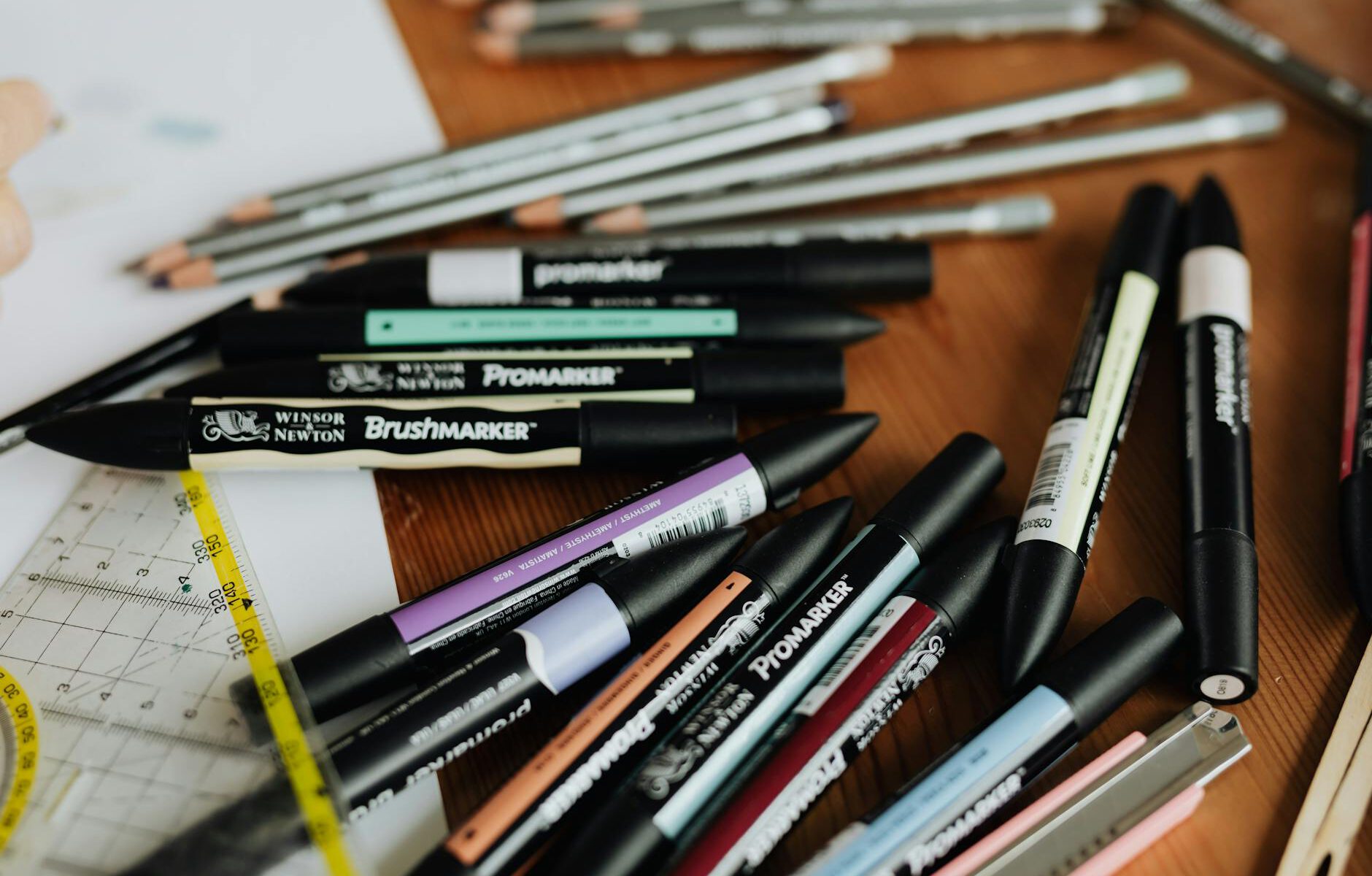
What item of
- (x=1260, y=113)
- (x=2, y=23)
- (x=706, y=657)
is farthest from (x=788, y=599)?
(x=2, y=23)

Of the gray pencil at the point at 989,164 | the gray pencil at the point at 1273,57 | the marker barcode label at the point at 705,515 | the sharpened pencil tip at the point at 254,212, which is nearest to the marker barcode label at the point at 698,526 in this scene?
the marker barcode label at the point at 705,515

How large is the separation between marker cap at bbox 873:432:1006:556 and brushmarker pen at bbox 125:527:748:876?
75mm

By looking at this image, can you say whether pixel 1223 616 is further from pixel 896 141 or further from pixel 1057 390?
pixel 896 141

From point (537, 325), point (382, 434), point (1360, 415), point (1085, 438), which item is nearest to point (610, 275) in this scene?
point (537, 325)

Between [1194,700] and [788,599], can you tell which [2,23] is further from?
[1194,700]

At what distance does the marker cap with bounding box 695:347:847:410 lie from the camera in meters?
0.51

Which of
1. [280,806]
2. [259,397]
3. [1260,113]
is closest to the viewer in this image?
[280,806]

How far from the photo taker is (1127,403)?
511mm

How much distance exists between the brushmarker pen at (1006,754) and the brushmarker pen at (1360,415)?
0.11 meters

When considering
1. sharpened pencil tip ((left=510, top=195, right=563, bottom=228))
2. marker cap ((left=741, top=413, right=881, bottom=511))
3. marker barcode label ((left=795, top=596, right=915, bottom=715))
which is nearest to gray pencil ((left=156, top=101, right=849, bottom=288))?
sharpened pencil tip ((left=510, top=195, right=563, bottom=228))

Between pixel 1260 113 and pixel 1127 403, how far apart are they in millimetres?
282

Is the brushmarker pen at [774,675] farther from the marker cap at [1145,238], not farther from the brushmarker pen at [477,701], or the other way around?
the marker cap at [1145,238]

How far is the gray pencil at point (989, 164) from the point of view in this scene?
62 centimetres

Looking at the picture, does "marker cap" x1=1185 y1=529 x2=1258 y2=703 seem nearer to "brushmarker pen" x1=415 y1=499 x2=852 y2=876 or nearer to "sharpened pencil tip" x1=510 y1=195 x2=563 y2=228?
"brushmarker pen" x1=415 y1=499 x2=852 y2=876
